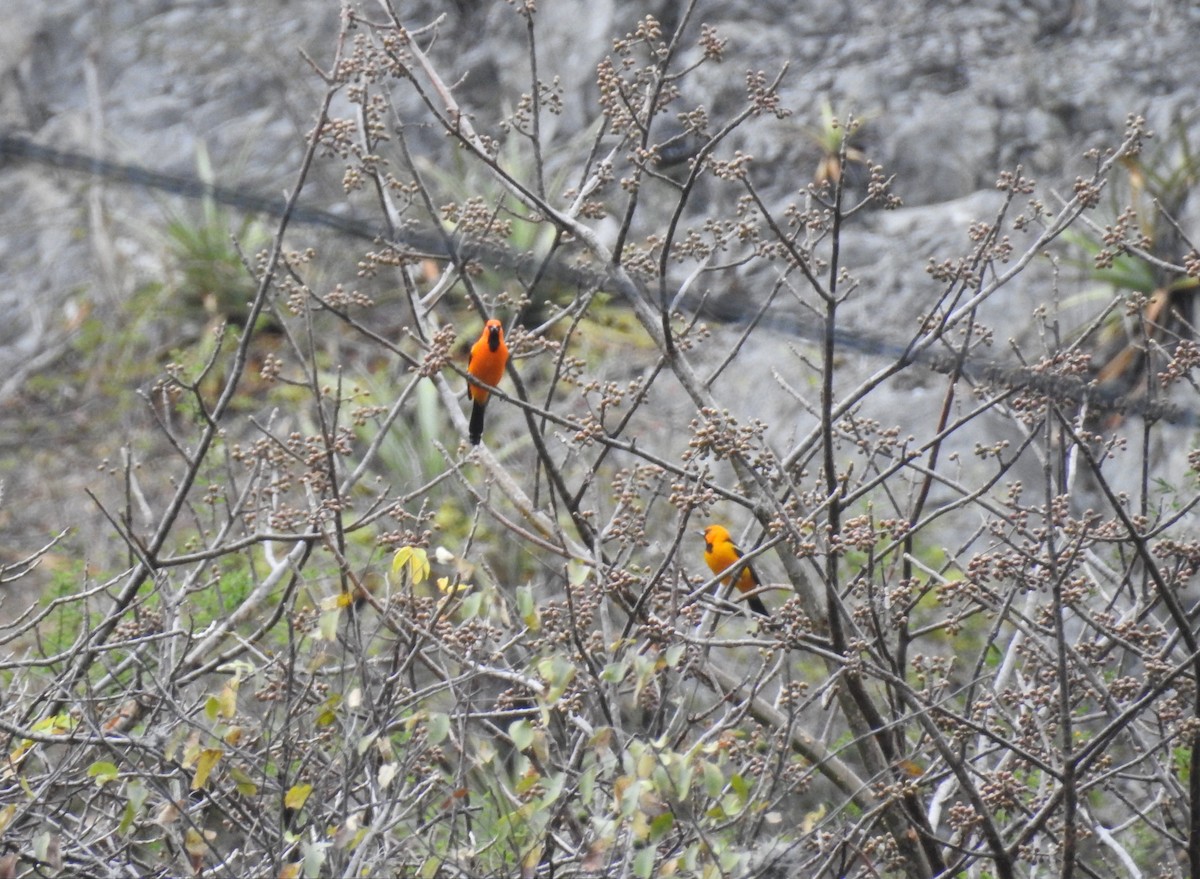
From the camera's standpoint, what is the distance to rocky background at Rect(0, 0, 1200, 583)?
11.0 meters

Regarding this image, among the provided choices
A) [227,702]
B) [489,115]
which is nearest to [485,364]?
[227,702]

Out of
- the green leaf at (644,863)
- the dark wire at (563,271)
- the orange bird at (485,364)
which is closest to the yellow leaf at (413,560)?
the dark wire at (563,271)

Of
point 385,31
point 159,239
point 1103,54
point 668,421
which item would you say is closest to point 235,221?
point 159,239

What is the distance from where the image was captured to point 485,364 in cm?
581

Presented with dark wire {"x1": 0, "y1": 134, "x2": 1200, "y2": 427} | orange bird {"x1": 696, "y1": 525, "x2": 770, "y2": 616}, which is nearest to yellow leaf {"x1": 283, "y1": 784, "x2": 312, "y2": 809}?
dark wire {"x1": 0, "y1": 134, "x2": 1200, "y2": 427}

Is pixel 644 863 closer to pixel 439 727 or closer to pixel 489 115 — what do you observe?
pixel 439 727

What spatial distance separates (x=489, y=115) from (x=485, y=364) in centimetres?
811

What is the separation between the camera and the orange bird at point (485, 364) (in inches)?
217

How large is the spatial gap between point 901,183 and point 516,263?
327 inches

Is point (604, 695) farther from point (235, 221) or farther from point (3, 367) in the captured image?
point (3, 367)

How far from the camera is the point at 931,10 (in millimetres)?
12352

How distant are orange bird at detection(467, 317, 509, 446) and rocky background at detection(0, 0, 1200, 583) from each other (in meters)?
3.68

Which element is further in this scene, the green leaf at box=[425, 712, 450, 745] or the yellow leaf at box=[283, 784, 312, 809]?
the yellow leaf at box=[283, 784, 312, 809]

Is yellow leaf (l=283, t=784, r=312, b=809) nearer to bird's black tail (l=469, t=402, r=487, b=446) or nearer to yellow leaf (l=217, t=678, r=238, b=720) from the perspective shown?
yellow leaf (l=217, t=678, r=238, b=720)
